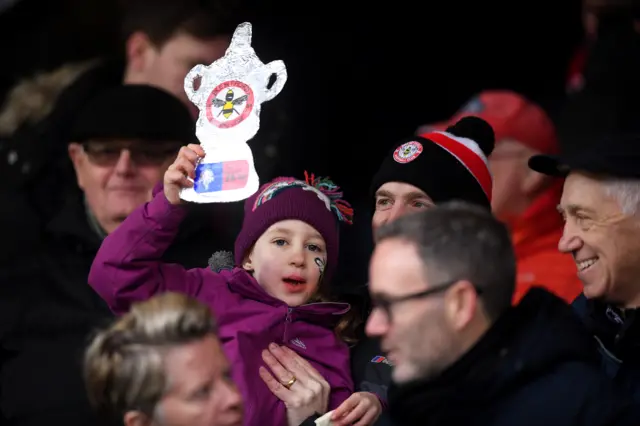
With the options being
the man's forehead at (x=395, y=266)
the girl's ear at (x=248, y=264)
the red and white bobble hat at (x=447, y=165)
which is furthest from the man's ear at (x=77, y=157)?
the man's forehead at (x=395, y=266)

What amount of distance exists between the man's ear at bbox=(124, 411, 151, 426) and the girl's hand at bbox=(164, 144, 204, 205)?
0.58m

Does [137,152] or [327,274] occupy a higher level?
[137,152]

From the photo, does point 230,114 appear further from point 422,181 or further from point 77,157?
point 77,157

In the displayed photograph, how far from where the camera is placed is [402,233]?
247cm

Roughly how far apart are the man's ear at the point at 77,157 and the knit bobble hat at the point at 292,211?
102 cm

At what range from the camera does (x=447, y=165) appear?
9.90ft

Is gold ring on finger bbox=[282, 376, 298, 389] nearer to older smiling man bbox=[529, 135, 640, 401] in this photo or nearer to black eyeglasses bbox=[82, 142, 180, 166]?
older smiling man bbox=[529, 135, 640, 401]

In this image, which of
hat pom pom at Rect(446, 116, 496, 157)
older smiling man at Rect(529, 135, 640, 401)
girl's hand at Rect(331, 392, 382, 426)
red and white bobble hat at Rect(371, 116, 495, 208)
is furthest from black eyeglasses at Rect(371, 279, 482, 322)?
hat pom pom at Rect(446, 116, 496, 157)

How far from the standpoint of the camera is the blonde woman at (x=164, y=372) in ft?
7.87


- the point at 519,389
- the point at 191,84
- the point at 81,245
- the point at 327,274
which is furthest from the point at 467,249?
the point at 81,245

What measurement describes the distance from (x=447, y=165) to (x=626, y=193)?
55 cm

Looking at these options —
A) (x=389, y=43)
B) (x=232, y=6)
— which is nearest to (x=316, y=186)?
(x=232, y=6)

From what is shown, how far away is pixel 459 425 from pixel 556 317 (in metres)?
0.36

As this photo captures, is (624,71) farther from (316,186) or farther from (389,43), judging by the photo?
(316,186)
